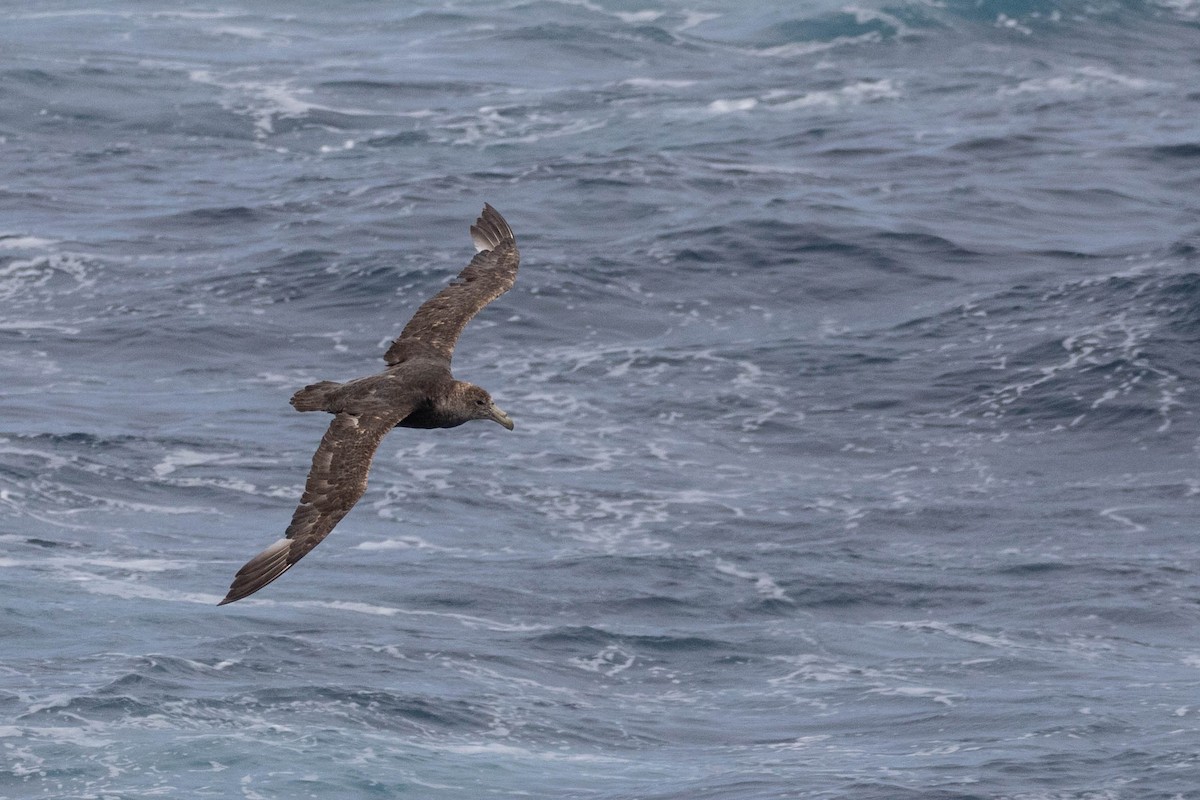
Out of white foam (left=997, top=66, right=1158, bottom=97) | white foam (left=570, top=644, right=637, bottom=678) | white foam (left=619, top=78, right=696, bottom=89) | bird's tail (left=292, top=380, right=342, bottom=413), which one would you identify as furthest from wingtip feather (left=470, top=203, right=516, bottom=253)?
white foam (left=997, top=66, right=1158, bottom=97)

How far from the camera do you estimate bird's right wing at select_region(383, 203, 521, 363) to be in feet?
57.9

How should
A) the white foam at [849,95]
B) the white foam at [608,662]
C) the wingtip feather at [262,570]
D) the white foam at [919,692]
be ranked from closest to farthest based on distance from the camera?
the wingtip feather at [262,570], the white foam at [919,692], the white foam at [608,662], the white foam at [849,95]

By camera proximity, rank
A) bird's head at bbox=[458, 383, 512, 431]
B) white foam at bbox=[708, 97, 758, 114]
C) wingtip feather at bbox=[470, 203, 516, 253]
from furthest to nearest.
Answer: white foam at bbox=[708, 97, 758, 114] < wingtip feather at bbox=[470, 203, 516, 253] < bird's head at bbox=[458, 383, 512, 431]

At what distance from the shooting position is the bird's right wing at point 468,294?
17.7 meters

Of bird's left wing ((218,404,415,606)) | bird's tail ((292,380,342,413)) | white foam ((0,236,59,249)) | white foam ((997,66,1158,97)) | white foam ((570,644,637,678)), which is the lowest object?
white foam ((570,644,637,678))

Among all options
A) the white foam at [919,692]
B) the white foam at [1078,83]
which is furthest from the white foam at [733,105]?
the white foam at [919,692]

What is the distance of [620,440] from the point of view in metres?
27.9

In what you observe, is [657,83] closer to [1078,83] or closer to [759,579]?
[1078,83]

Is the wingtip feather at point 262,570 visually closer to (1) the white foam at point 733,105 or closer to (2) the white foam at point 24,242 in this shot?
(2) the white foam at point 24,242

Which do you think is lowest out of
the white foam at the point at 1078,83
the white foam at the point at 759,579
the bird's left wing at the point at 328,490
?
the white foam at the point at 759,579

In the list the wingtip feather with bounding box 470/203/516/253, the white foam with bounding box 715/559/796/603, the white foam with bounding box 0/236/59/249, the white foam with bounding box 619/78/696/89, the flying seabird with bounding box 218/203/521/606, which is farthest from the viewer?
the white foam with bounding box 619/78/696/89

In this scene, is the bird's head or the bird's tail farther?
the bird's head

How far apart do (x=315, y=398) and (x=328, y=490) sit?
1.24m

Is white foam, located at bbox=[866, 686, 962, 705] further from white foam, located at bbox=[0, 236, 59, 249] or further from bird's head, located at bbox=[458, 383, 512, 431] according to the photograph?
white foam, located at bbox=[0, 236, 59, 249]
